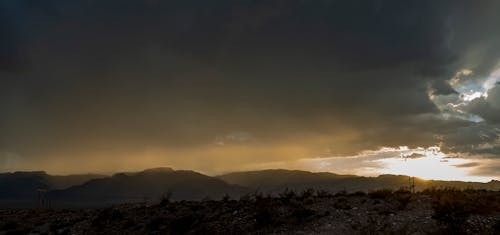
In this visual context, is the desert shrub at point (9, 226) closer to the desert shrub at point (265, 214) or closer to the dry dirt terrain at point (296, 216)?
the dry dirt terrain at point (296, 216)

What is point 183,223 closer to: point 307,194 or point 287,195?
point 287,195

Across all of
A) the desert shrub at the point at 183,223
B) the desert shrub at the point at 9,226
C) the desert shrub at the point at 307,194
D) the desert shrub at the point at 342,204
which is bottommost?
the desert shrub at the point at 9,226

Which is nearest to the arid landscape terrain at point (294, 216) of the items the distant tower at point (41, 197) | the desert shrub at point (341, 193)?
the desert shrub at point (341, 193)

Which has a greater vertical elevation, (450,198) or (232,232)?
(450,198)

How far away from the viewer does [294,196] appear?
36.8 metres

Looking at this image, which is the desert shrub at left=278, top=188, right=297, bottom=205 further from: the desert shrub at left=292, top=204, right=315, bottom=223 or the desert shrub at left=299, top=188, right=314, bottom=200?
the desert shrub at left=292, top=204, right=315, bottom=223

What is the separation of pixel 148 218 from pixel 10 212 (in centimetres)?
1678

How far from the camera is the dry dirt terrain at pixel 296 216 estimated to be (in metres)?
27.7

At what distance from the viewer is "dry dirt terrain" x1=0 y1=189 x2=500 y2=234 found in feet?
90.8

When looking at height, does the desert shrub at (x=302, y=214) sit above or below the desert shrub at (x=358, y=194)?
below

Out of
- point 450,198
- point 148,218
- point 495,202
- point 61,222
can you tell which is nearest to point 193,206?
point 148,218

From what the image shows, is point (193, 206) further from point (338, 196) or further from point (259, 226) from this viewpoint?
point (338, 196)

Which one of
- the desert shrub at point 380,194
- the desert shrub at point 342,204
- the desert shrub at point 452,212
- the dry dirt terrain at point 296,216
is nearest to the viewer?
the desert shrub at point 452,212

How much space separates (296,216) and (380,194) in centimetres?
756
